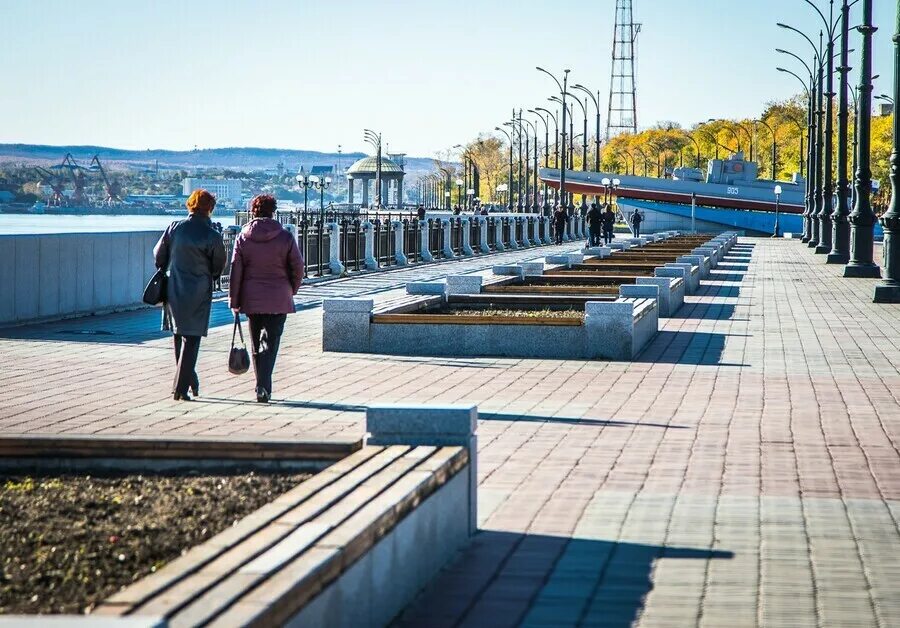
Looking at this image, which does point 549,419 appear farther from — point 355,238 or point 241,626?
point 355,238

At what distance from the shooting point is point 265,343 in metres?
11.8

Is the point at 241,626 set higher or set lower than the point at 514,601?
higher

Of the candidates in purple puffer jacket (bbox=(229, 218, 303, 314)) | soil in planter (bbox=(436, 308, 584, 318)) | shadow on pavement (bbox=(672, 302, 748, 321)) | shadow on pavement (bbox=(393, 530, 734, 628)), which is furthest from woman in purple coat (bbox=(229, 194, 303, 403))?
shadow on pavement (bbox=(672, 302, 748, 321))

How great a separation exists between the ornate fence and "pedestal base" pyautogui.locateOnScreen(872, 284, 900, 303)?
37.4 ft

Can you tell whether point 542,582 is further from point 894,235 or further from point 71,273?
point 894,235

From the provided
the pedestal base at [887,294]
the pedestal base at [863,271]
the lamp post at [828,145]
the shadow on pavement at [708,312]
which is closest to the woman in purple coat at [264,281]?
the shadow on pavement at [708,312]

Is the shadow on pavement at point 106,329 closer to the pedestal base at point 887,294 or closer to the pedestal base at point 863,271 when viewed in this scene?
the pedestal base at point 887,294

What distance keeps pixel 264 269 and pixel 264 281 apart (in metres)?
0.10

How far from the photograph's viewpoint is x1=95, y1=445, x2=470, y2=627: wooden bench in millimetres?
4145

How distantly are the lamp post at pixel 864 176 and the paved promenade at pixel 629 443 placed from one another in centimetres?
1288

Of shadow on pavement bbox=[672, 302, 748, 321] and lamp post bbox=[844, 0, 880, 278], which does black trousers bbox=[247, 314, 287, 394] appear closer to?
shadow on pavement bbox=[672, 302, 748, 321]

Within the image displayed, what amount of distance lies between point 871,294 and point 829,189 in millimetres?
24409

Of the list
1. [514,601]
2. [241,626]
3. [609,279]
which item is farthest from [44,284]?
[241,626]

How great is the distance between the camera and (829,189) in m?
52.1
